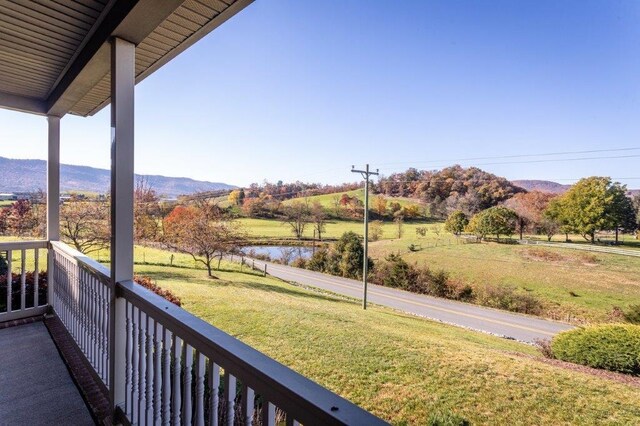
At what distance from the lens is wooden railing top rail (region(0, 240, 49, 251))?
2932 mm

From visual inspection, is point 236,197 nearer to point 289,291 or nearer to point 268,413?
point 289,291

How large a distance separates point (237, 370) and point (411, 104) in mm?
6887

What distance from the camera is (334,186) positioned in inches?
367

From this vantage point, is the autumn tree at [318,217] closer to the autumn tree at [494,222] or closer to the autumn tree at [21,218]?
the autumn tree at [494,222]

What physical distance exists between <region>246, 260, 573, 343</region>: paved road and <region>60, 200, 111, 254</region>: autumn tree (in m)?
3.89

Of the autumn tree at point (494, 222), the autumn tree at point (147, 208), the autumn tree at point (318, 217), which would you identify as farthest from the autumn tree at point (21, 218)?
the autumn tree at point (494, 222)

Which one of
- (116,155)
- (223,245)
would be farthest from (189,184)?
(116,155)

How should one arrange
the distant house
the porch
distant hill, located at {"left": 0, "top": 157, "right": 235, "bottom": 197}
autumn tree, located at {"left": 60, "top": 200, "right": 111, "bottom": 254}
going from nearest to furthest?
the porch < distant hill, located at {"left": 0, "top": 157, "right": 235, "bottom": 197} < the distant house < autumn tree, located at {"left": 60, "top": 200, "right": 111, "bottom": 254}

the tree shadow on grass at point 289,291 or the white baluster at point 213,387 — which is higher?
the white baluster at point 213,387

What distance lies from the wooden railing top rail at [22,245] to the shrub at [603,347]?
5.49 m

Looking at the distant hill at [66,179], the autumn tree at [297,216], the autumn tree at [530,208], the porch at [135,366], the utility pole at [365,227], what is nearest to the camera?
the porch at [135,366]

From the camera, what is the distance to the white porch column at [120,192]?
1.63 meters

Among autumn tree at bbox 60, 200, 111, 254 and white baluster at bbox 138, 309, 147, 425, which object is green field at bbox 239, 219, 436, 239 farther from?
white baluster at bbox 138, 309, 147, 425

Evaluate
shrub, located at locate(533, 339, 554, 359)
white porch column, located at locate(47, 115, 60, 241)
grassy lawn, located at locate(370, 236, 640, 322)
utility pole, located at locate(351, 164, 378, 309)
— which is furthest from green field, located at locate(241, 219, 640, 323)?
white porch column, located at locate(47, 115, 60, 241)
